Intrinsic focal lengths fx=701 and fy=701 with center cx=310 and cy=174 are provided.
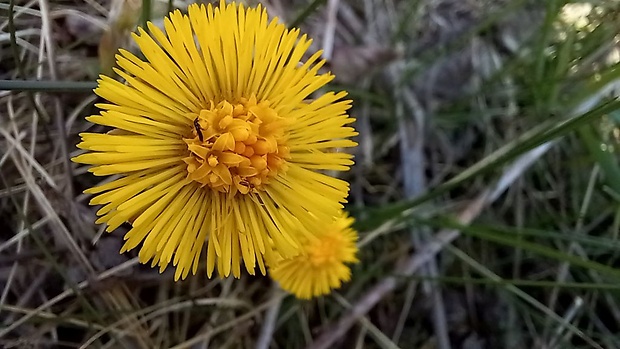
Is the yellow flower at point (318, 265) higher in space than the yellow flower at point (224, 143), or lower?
lower

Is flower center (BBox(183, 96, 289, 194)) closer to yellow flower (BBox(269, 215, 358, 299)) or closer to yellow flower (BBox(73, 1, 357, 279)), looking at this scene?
yellow flower (BBox(73, 1, 357, 279))

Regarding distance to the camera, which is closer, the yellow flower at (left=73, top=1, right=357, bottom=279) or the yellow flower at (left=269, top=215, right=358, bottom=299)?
the yellow flower at (left=73, top=1, right=357, bottom=279)

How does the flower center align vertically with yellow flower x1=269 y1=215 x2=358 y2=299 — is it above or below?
above

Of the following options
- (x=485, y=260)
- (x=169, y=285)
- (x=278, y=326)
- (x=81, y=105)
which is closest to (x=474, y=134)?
(x=485, y=260)

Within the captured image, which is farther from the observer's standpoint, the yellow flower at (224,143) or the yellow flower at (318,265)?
the yellow flower at (318,265)

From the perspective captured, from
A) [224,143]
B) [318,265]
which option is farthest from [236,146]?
[318,265]

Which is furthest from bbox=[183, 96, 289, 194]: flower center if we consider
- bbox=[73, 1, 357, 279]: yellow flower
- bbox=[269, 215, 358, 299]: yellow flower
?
bbox=[269, 215, 358, 299]: yellow flower

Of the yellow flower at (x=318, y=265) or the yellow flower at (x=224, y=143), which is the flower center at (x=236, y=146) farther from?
the yellow flower at (x=318, y=265)

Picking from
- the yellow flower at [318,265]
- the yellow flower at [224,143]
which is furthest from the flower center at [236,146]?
the yellow flower at [318,265]
